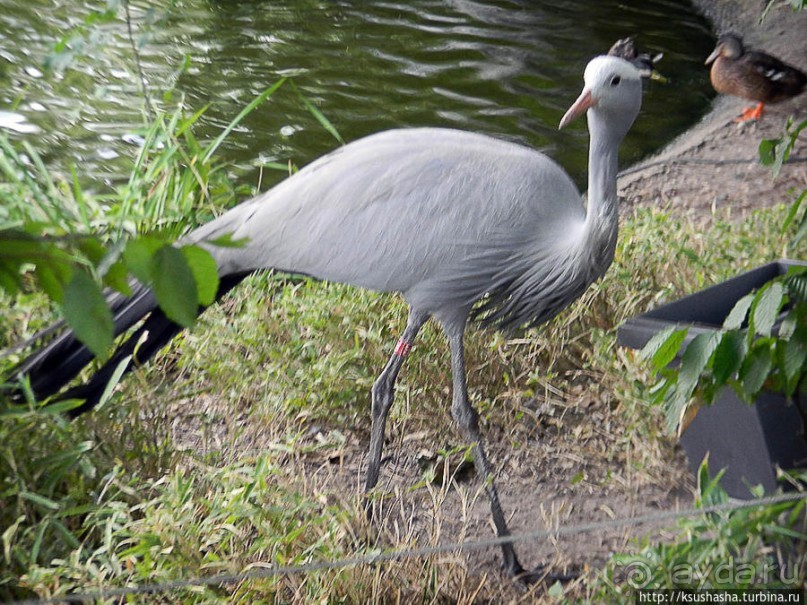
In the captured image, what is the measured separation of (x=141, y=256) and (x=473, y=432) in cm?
196

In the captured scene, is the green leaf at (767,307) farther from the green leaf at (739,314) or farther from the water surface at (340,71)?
the water surface at (340,71)

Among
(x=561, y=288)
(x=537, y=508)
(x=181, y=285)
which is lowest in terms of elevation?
(x=537, y=508)

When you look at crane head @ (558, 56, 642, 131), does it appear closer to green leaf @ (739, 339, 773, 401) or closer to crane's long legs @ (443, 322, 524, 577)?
crane's long legs @ (443, 322, 524, 577)

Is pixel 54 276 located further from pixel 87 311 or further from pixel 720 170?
pixel 720 170

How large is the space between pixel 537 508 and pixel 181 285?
7.03ft

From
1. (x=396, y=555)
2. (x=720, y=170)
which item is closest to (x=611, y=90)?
Answer: (x=396, y=555)

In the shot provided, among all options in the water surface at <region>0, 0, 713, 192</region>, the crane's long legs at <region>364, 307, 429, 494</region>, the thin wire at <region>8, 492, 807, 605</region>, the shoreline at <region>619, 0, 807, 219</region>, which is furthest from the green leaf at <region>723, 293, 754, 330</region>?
the water surface at <region>0, 0, 713, 192</region>

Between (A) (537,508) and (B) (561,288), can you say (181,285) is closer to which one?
(B) (561,288)

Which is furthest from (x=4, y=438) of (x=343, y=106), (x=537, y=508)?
(x=343, y=106)

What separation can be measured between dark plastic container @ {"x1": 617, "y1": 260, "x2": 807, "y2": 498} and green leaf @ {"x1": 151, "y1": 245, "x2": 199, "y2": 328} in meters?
1.69

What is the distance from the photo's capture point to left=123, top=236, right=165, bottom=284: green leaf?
3.22 feet

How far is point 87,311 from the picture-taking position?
100cm

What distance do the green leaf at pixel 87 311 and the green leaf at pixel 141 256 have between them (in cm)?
5

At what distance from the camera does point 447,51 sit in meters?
7.32
